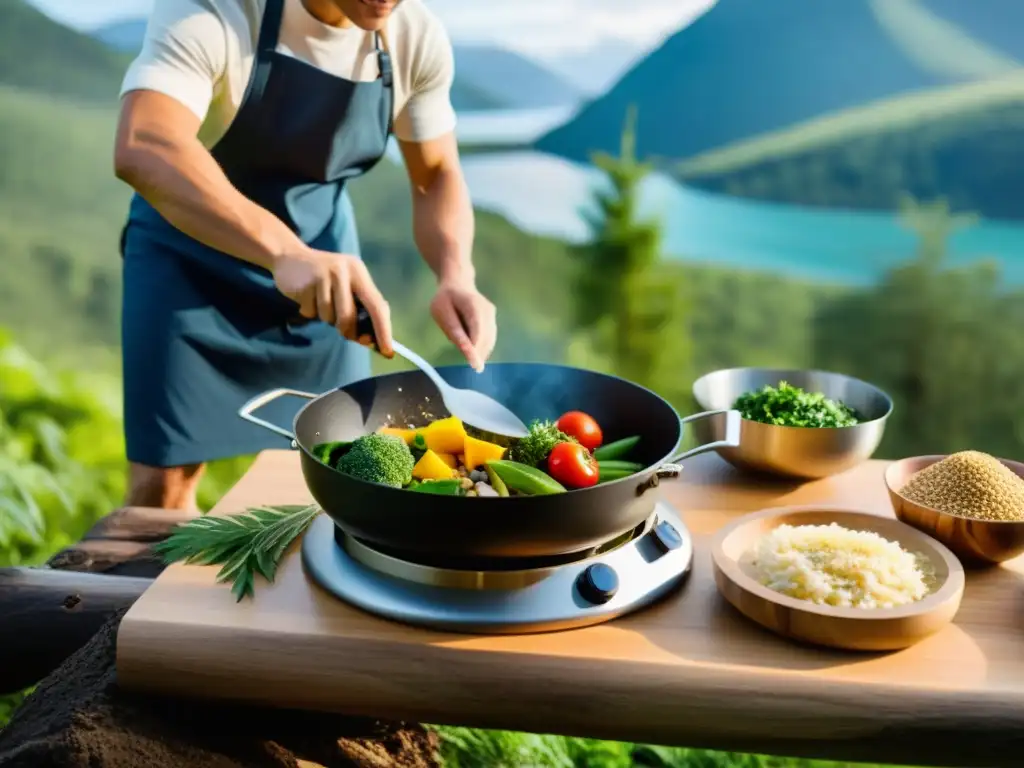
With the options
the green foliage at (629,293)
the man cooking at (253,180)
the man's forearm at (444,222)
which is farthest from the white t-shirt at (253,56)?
the green foliage at (629,293)

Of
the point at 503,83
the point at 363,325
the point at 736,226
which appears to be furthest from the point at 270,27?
the point at 736,226

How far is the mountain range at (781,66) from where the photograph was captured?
4.57 meters

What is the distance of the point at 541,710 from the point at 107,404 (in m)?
3.47

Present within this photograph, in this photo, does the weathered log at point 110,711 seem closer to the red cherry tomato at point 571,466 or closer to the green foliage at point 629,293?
the red cherry tomato at point 571,466

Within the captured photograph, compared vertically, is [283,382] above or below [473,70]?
below

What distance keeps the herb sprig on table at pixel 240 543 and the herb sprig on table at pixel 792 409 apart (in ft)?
3.03

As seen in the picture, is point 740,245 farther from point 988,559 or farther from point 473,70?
point 988,559

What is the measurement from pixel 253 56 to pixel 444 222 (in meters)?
0.63

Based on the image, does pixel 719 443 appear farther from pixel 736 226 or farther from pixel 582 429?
pixel 736 226

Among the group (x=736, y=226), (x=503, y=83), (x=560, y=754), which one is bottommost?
(x=560, y=754)

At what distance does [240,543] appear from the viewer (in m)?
1.73

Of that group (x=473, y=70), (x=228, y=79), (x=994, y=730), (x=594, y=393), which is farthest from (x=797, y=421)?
(x=473, y=70)

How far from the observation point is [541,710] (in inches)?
57.1

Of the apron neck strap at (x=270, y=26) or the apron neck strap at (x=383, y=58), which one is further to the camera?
the apron neck strap at (x=383, y=58)
